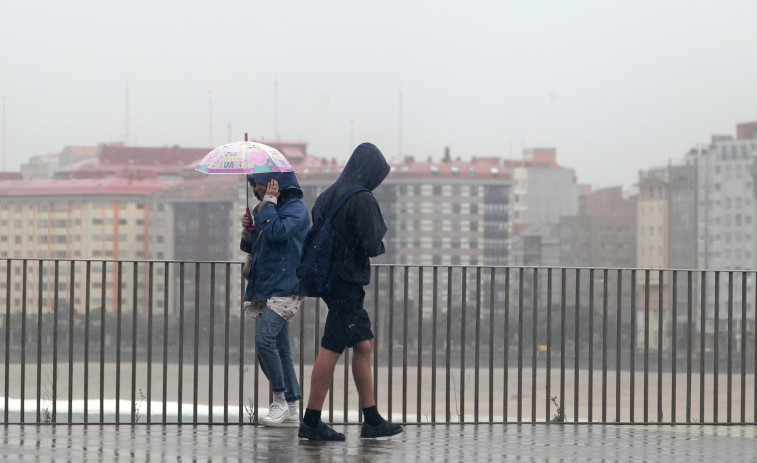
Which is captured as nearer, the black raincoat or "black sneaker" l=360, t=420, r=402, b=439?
the black raincoat

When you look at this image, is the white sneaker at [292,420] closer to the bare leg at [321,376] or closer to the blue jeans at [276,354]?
the blue jeans at [276,354]

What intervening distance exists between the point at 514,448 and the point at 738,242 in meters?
149

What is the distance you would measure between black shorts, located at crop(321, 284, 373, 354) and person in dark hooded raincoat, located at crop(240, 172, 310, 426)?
19.4 inches

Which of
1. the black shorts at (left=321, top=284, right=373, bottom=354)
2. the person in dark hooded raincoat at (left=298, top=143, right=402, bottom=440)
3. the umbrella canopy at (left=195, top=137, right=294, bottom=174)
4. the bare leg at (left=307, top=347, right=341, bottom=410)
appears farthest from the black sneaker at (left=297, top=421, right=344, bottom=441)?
the umbrella canopy at (left=195, top=137, right=294, bottom=174)

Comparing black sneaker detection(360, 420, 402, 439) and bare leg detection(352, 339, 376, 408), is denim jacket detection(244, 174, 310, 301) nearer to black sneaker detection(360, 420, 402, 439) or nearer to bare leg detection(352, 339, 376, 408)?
bare leg detection(352, 339, 376, 408)

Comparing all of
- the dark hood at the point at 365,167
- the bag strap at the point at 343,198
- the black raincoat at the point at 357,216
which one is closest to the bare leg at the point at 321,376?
the black raincoat at the point at 357,216

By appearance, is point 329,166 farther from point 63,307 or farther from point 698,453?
point 698,453

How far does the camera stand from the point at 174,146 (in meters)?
174

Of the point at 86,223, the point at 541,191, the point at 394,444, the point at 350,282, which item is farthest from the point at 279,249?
the point at 541,191

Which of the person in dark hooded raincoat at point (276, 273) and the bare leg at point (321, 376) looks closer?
the bare leg at point (321, 376)

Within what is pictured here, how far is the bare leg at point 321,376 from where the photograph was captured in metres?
5.94

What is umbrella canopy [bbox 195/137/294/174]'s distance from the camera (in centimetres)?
630

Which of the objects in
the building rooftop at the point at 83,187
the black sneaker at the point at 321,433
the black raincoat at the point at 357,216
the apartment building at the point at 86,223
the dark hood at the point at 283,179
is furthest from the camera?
the building rooftop at the point at 83,187

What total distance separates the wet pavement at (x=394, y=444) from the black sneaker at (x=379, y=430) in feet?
0.13
